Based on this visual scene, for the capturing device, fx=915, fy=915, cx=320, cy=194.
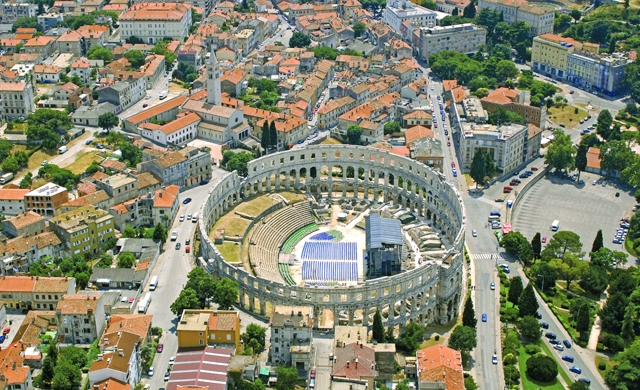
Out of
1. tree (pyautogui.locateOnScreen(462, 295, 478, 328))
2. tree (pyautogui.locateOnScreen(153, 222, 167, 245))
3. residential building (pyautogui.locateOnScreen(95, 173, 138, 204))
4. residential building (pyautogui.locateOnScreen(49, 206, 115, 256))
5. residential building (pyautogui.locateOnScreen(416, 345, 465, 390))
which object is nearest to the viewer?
residential building (pyautogui.locateOnScreen(416, 345, 465, 390))

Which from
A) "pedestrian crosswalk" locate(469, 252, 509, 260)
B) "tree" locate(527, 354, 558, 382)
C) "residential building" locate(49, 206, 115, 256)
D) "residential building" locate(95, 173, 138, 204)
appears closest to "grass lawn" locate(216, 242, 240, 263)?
"residential building" locate(49, 206, 115, 256)

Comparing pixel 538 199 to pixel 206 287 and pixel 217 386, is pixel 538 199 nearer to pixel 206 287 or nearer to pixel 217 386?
pixel 206 287

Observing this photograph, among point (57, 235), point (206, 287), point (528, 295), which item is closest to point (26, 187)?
point (57, 235)

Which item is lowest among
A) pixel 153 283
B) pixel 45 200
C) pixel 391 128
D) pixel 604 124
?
pixel 153 283

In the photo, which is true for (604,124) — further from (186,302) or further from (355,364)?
(186,302)

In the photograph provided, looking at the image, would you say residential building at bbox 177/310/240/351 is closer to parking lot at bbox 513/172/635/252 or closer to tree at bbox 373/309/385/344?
tree at bbox 373/309/385/344

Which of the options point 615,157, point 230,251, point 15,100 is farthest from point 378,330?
point 15,100
